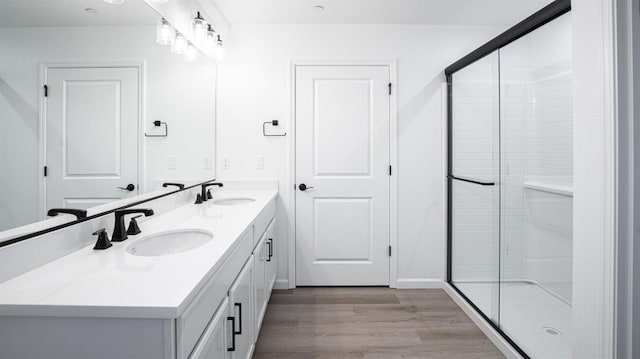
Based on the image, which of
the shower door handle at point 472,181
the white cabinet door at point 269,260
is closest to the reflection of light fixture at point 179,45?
the white cabinet door at point 269,260

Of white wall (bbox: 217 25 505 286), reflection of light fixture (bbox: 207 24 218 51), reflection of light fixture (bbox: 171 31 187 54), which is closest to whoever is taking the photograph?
reflection of light fixture (bbox: 171 31 187 54)

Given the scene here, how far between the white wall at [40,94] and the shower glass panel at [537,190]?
212cm

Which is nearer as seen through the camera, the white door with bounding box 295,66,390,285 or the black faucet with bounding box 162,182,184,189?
the black faucet with bounding box 162,182,184,189

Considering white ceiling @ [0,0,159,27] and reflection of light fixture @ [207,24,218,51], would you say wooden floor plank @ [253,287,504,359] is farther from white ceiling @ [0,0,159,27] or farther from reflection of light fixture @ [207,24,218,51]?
reflection of light fixture @ [207,24,218,51]

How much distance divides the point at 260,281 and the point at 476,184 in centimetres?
171

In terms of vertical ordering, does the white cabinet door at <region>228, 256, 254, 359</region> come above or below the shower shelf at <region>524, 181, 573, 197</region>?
below

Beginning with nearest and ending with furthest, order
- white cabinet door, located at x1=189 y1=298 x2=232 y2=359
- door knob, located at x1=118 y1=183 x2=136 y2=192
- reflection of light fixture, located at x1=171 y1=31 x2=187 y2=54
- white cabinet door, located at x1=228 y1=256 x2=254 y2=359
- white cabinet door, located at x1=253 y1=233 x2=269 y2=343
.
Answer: white cabinet door, located at x1=189 y1=298 x2=232 y2=359, white cabinet door, located at x1=228 y1=256 x2=254 y2=359, door knob, located at x1=118 y1=183 x2=136 y2=192, white cabinet door, located at x1=253 y1=233 x2=269 y2=343, reflection of light fixture, located at x1=171 y1=31 x2=187 y2=54

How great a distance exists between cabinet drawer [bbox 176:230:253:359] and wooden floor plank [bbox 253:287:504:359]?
88 cm

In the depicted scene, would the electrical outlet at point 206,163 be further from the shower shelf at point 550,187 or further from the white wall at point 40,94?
the shower shelf at point 550,187

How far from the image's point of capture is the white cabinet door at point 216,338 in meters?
1.02

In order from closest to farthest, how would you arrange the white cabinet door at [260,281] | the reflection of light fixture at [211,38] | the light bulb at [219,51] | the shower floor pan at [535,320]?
the shower floor pan at [535,320]
the white cabinet door at [260,281]
the reflection of light fixture at [211,38]
the light bulb at [219,51]

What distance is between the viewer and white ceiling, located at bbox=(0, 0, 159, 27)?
1.04 metres

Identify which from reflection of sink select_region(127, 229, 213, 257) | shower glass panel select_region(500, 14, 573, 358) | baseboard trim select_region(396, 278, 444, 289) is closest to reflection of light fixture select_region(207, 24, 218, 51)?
reflection of sink select_region(127, 229, 213, 257)

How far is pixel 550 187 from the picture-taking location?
72.7 inches
